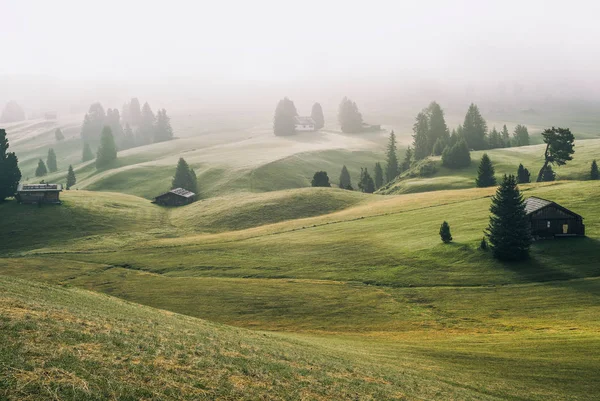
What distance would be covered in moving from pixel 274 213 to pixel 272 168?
197 feet

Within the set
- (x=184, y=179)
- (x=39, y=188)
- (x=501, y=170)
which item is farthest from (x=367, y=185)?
(x=39, y=188)

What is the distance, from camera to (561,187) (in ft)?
326

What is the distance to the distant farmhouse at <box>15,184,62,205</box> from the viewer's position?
370ft

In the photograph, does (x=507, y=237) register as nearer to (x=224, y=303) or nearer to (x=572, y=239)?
(x=572, y=239)

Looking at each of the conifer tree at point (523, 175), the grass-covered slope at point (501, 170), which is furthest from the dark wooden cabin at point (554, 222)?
the grass-covered slope at point (501, 170)

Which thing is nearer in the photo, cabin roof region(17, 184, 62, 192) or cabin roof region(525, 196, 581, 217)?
cabin roof region(525, 196, 581, 217)

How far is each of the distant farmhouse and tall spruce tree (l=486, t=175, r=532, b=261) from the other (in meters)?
94.7

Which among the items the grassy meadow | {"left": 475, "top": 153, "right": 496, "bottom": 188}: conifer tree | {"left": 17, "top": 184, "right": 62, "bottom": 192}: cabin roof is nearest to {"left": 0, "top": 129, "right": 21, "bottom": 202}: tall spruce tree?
{"left": 17, "top": 184, "right": 62, "bottom": 192}: cabin roof

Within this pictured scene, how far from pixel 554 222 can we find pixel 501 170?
82.3 m

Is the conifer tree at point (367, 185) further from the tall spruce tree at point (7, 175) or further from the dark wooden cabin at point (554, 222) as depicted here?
the tall spruce tree at point (7, 175)

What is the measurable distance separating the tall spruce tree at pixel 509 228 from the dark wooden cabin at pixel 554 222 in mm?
3750

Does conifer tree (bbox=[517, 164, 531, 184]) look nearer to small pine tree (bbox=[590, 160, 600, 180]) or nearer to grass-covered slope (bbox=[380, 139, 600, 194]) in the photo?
grass-covered slope (bbox=[380, 139, 600, 194])

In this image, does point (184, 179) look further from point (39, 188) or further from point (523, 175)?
point (523, 175)

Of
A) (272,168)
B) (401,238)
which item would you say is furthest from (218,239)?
(272,168)
